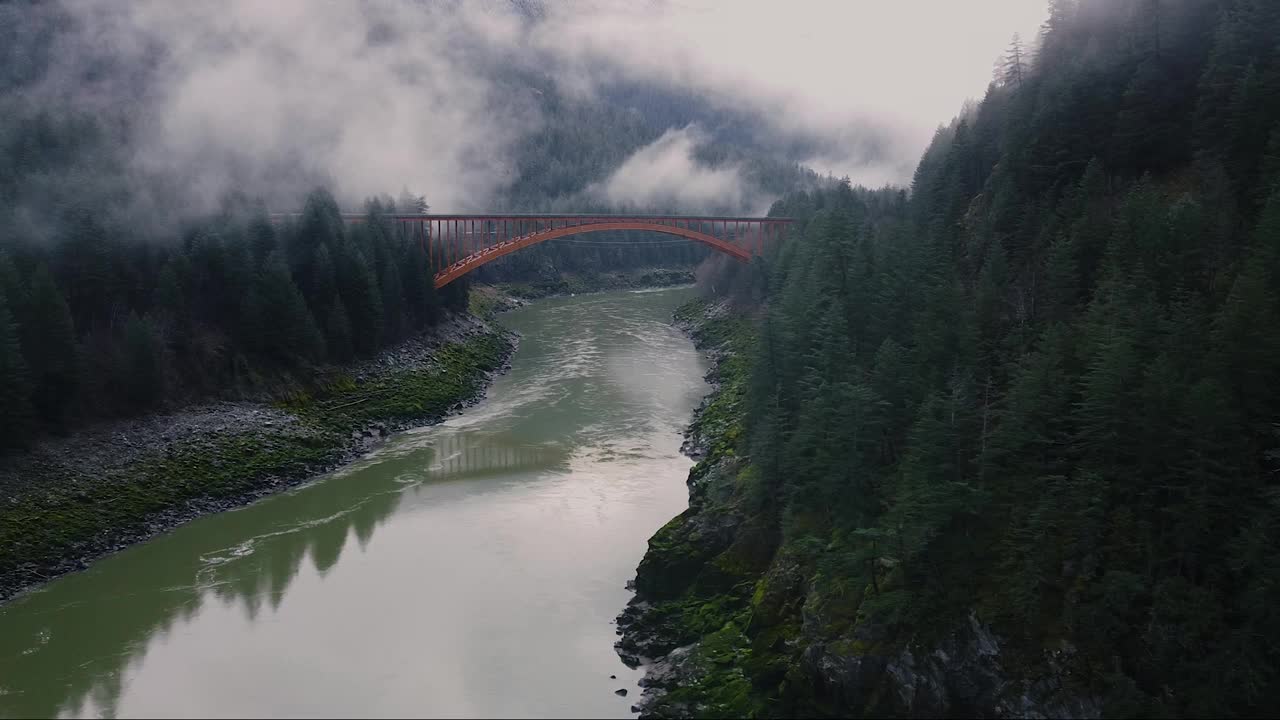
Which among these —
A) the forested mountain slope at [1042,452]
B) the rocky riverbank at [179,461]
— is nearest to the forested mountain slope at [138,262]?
the rocky riverbank at [179,461]

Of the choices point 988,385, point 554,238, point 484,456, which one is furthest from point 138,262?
point 988,385

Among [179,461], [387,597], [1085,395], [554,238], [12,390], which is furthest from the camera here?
[554,238]

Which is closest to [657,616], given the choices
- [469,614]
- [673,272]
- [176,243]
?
[469,614]

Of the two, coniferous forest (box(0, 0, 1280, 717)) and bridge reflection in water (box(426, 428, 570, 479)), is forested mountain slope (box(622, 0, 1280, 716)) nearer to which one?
coniferous forest (box(0, 0, 1280, 717))

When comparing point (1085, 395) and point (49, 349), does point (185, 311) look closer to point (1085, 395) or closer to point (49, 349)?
point (49, 349)

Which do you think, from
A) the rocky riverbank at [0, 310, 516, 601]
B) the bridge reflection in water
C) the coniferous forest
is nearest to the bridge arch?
the rocky riverbank at [0, 310, 516, 601]
